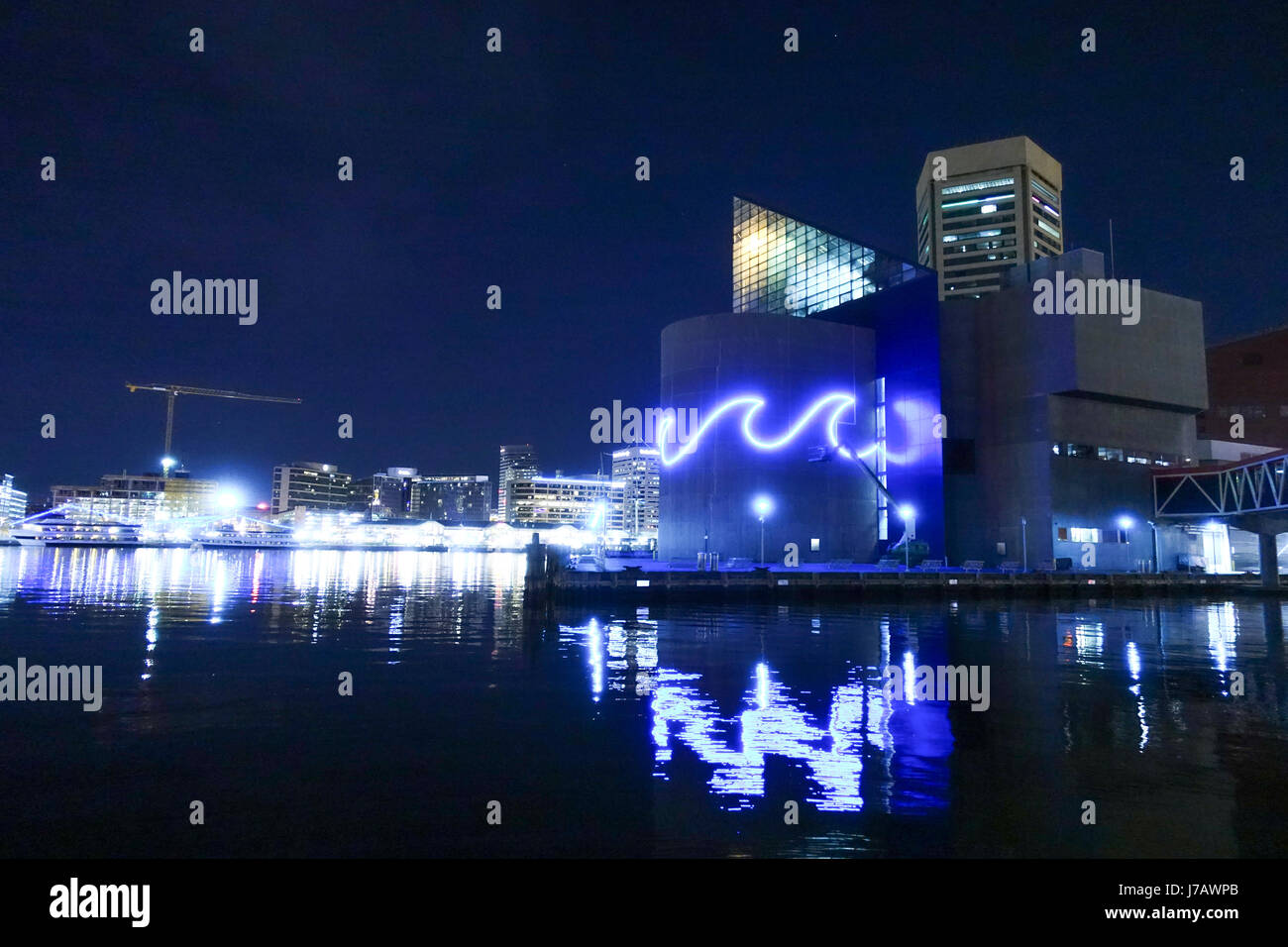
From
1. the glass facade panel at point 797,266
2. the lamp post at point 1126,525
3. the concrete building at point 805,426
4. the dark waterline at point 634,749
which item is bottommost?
the dark waterline at point 634,749

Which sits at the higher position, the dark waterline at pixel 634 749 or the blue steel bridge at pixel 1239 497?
the blue steel bridge at pixel 1239 497

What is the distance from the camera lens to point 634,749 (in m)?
13.5

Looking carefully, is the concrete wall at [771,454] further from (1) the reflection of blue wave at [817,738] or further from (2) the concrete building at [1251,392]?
(2) the concrete building at [1251,392]

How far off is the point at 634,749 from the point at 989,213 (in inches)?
7413

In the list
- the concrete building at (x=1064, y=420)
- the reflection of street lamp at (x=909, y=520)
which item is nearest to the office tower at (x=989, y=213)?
the concrete building at (x=1064, y=420)

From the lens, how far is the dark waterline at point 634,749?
956cm

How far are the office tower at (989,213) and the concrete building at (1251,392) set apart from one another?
82247 mm

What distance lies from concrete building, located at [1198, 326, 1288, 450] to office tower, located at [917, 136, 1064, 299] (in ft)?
270

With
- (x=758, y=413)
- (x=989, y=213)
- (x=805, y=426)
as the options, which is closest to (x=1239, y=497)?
(x=805, y=426)

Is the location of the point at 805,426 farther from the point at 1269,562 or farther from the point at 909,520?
the point at 1269,562
